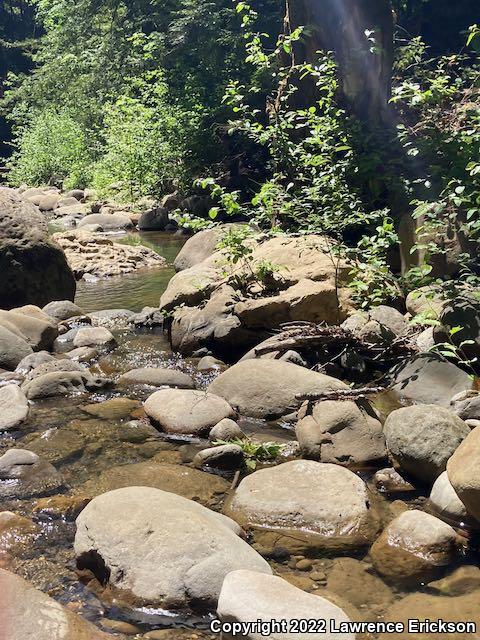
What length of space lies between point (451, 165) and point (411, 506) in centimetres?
468

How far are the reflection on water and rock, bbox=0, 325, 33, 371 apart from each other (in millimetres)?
2530

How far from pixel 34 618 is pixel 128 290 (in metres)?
8.44

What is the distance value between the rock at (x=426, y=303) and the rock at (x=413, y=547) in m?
2.32

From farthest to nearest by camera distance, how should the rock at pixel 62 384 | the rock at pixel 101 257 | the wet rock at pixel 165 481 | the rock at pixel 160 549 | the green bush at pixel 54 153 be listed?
the green bush at pixel 54 153
the rock at pixel 101 257
the rock at pixel 62 384
the wet rock at pixel 165 481
the rock at pixel 160 549

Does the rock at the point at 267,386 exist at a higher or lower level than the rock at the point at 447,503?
higher

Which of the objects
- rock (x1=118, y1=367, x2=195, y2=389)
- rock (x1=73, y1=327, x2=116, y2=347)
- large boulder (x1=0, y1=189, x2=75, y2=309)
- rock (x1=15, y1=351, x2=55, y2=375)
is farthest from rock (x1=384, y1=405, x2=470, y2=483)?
large boulder (x1=0, y1=189, x2=75, y2=309)

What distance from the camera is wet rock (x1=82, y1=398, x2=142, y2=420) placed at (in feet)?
18.1

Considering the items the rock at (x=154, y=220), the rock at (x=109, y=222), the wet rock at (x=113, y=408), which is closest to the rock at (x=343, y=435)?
the wet rock at (x=113, y=408)

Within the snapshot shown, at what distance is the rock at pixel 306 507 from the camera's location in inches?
145

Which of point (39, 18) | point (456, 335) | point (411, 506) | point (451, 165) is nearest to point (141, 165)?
point (451, 165)

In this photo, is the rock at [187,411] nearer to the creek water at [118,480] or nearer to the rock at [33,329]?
the creek water at [118,480]

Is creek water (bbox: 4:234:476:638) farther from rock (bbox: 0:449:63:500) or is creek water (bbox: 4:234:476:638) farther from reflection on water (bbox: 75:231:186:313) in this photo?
reflection on water (bbox: 75:231:186:313)

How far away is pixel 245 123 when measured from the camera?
823 cm

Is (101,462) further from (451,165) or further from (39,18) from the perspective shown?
(39,18)
